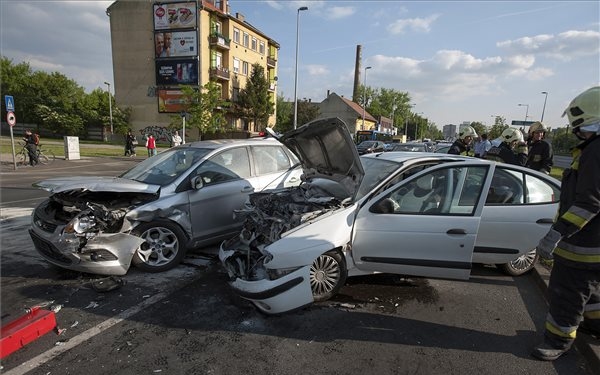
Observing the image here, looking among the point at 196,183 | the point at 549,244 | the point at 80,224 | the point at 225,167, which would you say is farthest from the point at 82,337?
the point at 549,244

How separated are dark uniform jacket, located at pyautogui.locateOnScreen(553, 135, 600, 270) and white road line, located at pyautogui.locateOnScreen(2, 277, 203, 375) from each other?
12.5 ft

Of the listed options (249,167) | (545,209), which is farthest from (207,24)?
(545,209)

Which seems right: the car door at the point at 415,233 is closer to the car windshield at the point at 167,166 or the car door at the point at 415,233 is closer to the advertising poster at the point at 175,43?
the car windshield at the point at 167,166

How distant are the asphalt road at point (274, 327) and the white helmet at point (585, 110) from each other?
6.38 feet

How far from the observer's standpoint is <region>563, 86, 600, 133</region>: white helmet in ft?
8.82

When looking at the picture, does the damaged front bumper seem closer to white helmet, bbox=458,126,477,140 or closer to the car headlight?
the car headlight

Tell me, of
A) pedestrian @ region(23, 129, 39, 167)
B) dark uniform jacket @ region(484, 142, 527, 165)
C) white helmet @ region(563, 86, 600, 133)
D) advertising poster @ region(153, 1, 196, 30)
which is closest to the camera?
white helmet @ region(563, 86, 600, 133)

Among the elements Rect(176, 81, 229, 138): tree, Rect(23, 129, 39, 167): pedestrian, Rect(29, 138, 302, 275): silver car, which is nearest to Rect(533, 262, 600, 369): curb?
Rect(29, 138, 302, 275): silver car

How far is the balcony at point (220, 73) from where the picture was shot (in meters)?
39.0

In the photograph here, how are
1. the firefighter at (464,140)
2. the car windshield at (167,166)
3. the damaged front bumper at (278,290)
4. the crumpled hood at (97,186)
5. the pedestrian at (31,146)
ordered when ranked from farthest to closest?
1. the pedestrian at (31,146)
2. the firefighter at (464,140)
3. the car windshield at (167,166)
4. the crumpled hood at (97,186)
5. the damaged front bumper at (278,290)

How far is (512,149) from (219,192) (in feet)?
19.0

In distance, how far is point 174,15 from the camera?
1476 inches

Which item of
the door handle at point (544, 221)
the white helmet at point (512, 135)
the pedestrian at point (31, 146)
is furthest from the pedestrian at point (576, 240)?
the pedestrian at point (31, 146)

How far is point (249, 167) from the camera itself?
561 centimetres
